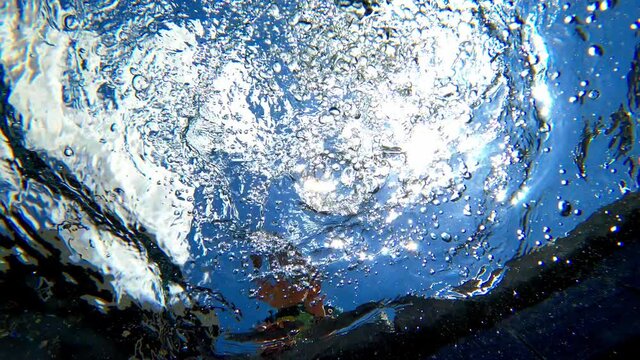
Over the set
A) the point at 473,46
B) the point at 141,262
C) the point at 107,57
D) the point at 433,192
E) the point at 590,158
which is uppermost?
the point at 107,57

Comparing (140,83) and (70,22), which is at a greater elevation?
(70,22)

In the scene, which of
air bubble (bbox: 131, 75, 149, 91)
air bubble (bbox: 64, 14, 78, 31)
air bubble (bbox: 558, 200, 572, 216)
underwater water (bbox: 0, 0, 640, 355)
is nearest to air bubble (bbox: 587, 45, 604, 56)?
underwater water (bbox: 0, 0, 640, 355)

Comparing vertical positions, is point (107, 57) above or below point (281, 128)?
above

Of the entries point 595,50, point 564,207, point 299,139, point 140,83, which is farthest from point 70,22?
point 564,207

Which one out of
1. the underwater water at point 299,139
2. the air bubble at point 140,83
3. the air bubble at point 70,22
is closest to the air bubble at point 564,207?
the underwater water at point 299,139

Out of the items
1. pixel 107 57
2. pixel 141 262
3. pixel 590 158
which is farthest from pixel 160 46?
pixel 590 158

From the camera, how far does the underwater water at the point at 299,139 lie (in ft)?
15.3

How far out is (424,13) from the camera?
491cm

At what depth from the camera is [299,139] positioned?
538cm

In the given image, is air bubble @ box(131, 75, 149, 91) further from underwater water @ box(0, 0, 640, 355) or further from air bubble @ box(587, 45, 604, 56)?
air bubble @ box(587, 45, 604, 56)

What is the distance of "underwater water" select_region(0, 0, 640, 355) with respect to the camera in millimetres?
4656

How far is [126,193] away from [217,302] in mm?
2598

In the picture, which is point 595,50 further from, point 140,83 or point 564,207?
point 140,83

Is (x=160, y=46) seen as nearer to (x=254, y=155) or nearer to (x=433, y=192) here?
(x=254, y=155)
